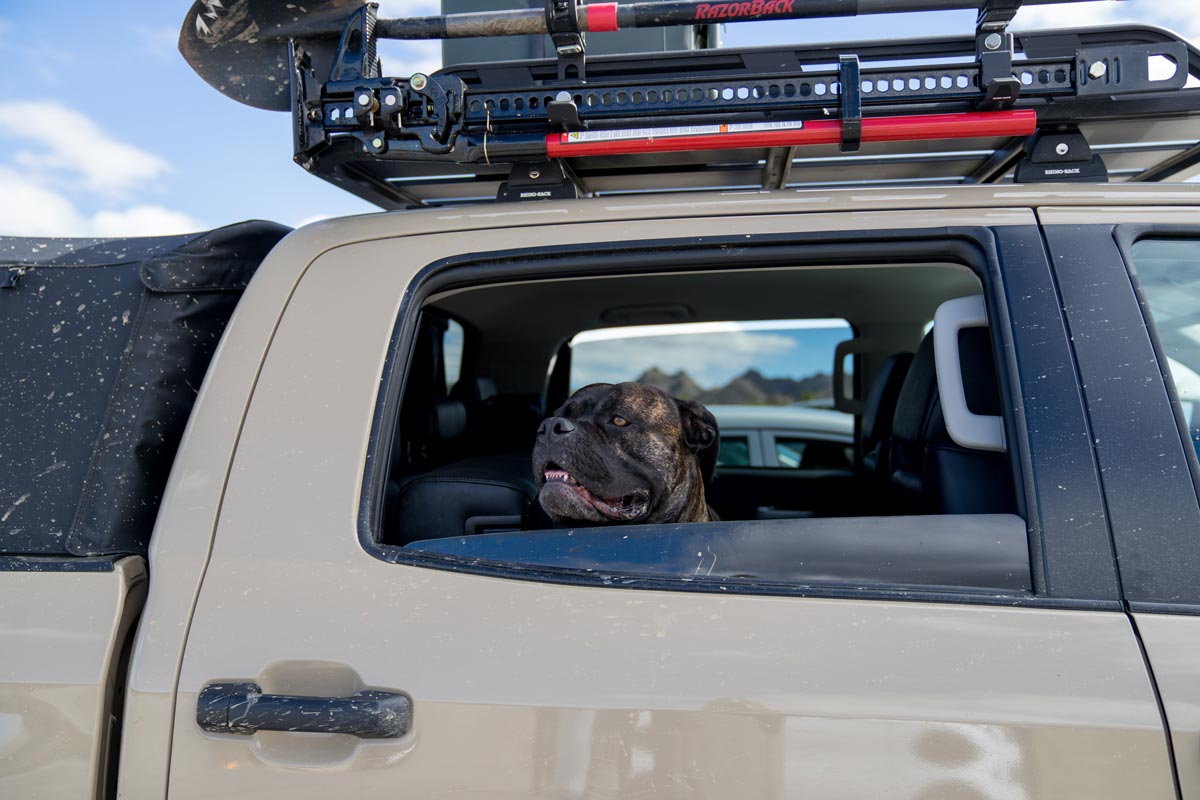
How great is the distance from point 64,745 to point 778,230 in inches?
57.2

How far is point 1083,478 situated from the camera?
1303mm

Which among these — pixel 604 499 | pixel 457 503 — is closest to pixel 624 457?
pixel 604 499

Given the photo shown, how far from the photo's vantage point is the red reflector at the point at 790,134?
156cm

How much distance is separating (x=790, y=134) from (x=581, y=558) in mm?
882

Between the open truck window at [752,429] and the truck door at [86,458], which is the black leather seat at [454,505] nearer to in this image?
the open truck window at [752,429]

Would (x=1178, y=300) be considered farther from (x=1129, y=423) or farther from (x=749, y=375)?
(x=749, y=375)

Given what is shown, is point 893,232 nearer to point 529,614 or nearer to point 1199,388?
point 1199,388

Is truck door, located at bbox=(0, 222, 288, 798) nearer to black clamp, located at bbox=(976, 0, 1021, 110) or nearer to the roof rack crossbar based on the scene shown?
the roof rack crossbar

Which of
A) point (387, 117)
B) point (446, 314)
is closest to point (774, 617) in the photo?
point (387, 117)

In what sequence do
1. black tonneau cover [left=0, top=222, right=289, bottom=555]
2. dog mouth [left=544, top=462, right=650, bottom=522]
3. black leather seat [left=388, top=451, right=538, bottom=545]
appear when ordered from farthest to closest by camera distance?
1. dog mouth [left=544, top=462, right=650, bottom=522]
2. black leather seat [left=388, top=451, right=538, bottom=545]
3. black tonneau cover [left=0, top=222, right=289, bottom=555]

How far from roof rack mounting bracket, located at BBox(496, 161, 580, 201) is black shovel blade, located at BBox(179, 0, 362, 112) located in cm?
51

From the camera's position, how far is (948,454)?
189 centimetres

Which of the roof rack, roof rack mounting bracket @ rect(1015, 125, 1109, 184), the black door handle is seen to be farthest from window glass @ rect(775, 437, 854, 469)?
the black door handle

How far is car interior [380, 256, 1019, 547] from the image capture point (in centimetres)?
226
